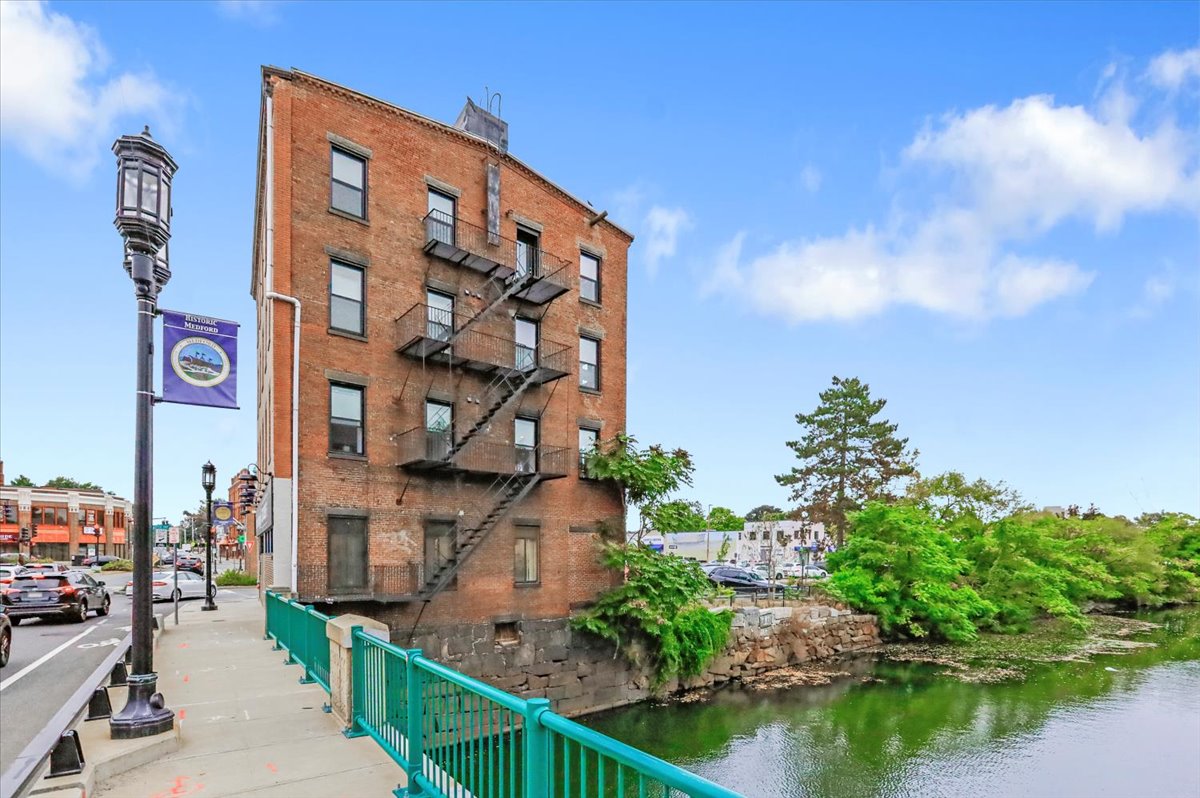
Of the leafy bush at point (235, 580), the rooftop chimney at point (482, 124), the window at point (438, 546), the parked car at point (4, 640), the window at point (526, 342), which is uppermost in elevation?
the rooftop chimney at point (482, 124)

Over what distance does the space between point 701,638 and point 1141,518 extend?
64790 mm

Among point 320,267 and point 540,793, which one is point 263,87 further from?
point 540,793

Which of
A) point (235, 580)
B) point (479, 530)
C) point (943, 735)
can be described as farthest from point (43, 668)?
point (235, 580)

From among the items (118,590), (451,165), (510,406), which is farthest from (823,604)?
(118,590)

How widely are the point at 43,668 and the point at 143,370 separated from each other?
33.6 feet

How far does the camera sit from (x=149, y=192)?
7109mm

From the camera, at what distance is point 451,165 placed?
2161cm

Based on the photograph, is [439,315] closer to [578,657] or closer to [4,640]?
[578,657]

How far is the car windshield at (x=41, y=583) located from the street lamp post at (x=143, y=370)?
57.2 feet

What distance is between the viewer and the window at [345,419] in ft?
60.3

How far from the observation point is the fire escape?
1944cm

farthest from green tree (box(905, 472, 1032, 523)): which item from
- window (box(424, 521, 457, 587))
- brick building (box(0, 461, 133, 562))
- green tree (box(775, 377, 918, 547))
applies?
brick building (box(0, 461, 133, 562))

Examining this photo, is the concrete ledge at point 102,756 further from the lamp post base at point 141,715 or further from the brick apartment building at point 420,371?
the brick apartment building at point 420,371

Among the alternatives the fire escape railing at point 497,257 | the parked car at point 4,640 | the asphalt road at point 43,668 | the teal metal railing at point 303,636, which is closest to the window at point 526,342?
the fire escape railing at point 497,257
